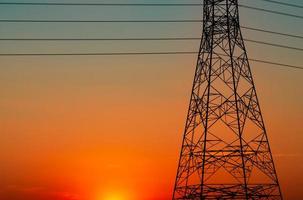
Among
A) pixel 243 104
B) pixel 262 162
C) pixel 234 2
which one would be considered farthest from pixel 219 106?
pixel 234 2

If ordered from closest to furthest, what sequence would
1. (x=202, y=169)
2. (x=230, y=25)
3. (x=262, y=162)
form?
1. (x=202, y=169)
2. (x=262, y=162)
3. (x=230, y=25)

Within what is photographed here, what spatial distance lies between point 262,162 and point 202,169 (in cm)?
478

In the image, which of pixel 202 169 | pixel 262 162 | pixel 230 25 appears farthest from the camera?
pixel 230 25

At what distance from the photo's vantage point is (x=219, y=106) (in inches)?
1532

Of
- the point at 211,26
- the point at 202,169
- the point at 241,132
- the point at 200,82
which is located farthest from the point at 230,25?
the point at 202,169

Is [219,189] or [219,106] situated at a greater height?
[219,106]

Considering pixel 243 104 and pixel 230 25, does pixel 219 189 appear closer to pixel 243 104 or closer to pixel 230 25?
pixel 243 104

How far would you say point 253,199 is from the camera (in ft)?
123

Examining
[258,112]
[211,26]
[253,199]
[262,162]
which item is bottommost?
[253,199]

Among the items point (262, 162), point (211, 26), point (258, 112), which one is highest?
point (211, 26)

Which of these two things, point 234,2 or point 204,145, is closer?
point 204,145

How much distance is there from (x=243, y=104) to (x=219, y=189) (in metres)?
5.84

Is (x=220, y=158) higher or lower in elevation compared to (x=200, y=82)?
lower

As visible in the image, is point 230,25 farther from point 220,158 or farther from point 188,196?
point 188,196
